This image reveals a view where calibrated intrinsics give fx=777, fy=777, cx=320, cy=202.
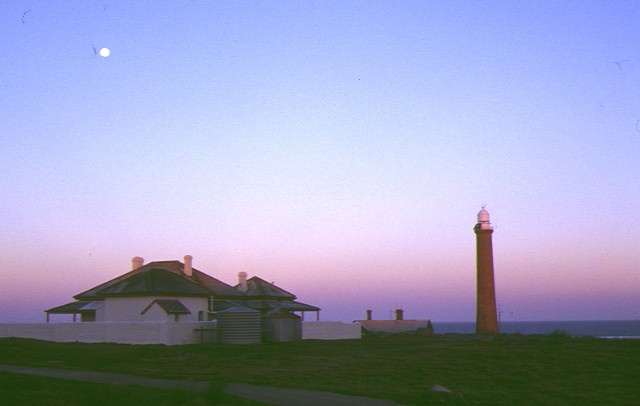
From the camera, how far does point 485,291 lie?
62.5m

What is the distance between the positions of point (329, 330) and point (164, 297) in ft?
38.6

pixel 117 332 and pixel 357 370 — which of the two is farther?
pixel 117 332

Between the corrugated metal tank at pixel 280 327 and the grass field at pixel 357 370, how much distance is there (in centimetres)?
264

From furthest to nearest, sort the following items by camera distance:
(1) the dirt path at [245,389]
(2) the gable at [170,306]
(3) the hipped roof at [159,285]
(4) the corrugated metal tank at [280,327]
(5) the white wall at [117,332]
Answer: (3) the hipped roof at [159,285] → (2) the gable at [170,306] → (4) the corrugated metal tank at [280,327] → (5) the white wall at [117,332] → (1) the dirt path at [245,389]

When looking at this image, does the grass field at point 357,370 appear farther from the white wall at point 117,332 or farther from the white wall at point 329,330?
the white wall at point 329,330

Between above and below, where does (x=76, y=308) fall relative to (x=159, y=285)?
below

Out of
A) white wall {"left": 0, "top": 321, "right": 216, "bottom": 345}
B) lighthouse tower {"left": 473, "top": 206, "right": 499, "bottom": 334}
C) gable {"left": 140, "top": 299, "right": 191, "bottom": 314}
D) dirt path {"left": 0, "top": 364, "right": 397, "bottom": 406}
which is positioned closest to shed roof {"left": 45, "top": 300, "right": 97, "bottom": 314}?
gable {"left": 140, "top": 299, "right": 191, "bottom": 314}

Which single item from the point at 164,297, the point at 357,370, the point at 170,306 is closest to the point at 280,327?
the point at 170,306

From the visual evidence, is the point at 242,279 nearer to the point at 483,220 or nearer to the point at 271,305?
the point at 271,305

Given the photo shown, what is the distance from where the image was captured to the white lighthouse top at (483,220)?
6462 centimetres

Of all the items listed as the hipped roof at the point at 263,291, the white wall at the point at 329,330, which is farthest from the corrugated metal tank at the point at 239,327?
the hipped roof at the point at 263,291

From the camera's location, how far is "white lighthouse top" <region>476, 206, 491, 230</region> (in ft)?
212

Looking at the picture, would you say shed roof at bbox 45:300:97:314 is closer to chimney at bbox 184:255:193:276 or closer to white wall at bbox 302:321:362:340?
chimney at bbox 184:255:193:276

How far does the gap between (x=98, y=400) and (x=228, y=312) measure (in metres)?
25.9
